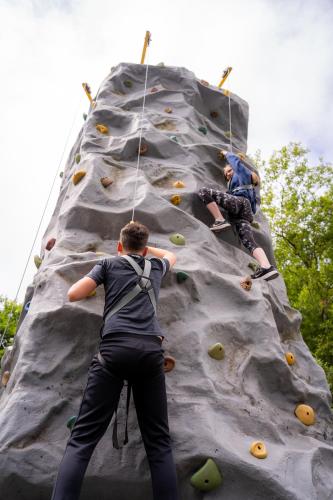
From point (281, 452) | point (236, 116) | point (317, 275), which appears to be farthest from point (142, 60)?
point (317, 275)

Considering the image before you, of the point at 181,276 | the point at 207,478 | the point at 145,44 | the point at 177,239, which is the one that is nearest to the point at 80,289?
the point at 181,276

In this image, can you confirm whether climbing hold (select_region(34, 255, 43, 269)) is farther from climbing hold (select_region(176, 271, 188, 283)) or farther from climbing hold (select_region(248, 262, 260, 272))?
climbing hold (select_region(248, 262, 260, 272))

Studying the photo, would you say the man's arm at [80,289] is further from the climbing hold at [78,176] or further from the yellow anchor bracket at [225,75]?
the yellow anchor bracket at [225,75]

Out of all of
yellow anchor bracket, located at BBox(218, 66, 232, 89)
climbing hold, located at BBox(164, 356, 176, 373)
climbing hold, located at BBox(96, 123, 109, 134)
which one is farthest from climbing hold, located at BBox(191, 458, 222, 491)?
yellow anchor bracket, located at BBox(218, 66, 232, 89)

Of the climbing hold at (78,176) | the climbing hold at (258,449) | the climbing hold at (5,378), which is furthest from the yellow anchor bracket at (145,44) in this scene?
the climbing hold at (258,449)

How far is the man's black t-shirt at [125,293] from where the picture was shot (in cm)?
227

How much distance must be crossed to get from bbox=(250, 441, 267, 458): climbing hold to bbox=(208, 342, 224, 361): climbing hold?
0.67m

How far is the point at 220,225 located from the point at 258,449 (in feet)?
7.46

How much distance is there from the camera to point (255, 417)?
2859 millimetres

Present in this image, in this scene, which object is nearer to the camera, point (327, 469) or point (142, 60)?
point (327, 469)

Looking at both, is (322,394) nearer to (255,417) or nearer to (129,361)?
(255,417)

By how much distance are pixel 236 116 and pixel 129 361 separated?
5424mm

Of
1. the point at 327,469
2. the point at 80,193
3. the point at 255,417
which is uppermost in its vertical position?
the point at 80,193

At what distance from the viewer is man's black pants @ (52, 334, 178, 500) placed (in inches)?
80.9
